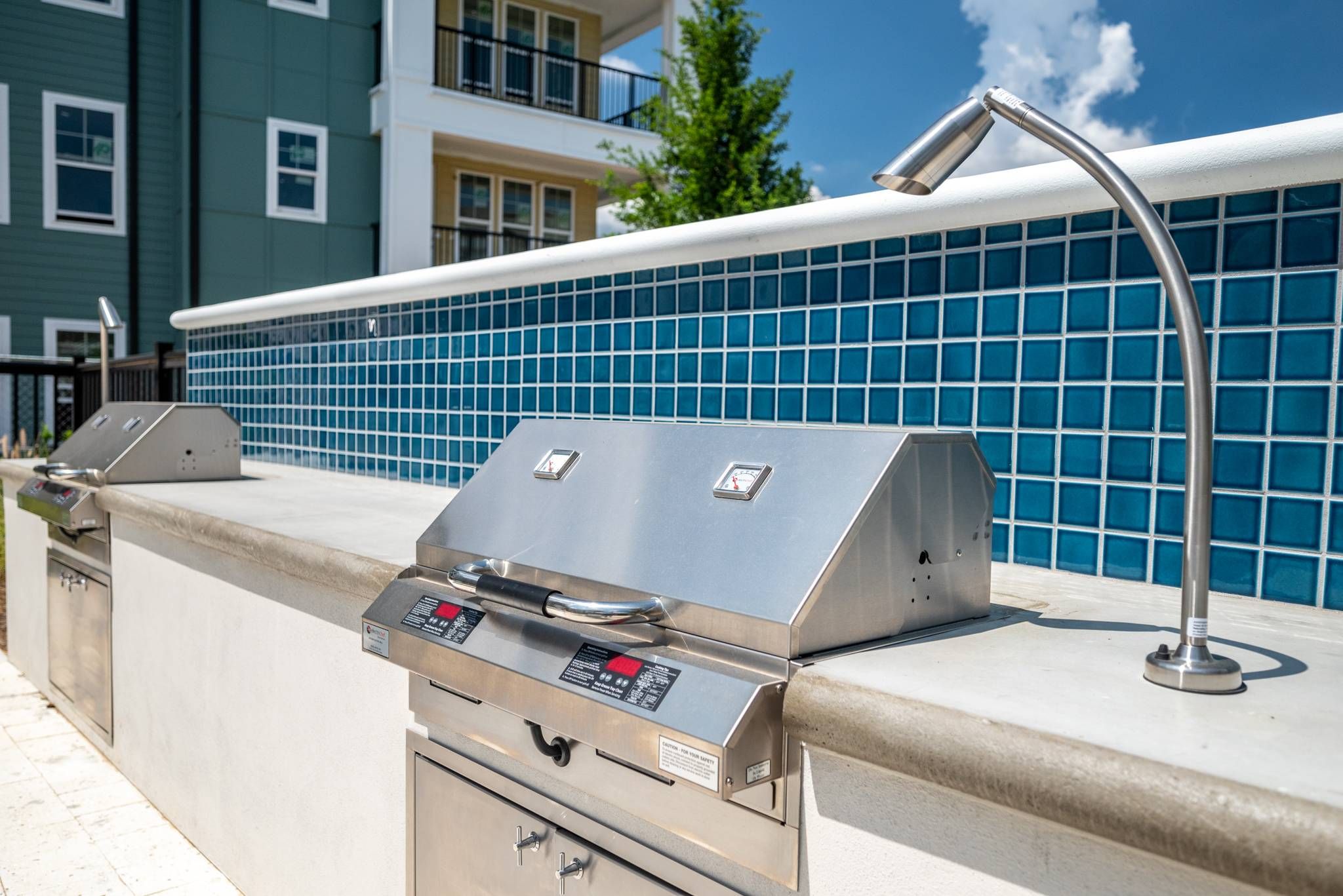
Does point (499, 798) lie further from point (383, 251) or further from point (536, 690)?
point (383, 251)

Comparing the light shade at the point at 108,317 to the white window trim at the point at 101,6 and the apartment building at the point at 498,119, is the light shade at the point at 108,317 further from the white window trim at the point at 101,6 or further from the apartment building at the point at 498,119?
the white window trim at the point at 101,6

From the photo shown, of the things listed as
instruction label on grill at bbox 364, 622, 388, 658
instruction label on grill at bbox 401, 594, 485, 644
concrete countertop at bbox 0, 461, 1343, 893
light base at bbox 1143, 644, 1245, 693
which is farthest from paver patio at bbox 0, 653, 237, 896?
light base at bbox 1143, 644, 1245, 693

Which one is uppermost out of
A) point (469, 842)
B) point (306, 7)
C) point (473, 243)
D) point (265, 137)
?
point (306, 7)

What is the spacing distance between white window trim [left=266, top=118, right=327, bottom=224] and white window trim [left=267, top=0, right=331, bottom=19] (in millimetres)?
1220

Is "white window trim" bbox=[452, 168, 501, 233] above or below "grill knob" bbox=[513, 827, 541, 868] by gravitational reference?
above

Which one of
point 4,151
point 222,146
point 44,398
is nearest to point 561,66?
point 222,146

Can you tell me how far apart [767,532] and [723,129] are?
9.95m

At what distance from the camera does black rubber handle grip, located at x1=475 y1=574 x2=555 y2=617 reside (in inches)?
50.5

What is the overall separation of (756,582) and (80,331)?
1140 centimetres

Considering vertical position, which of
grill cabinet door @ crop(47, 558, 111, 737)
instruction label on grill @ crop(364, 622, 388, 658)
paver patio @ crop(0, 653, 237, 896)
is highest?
instruction label on grill @ crop(364, 622, 388, 658)

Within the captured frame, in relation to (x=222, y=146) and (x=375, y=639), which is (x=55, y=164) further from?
(x=375, y=639)

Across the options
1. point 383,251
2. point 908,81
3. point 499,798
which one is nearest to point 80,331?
point 383,251

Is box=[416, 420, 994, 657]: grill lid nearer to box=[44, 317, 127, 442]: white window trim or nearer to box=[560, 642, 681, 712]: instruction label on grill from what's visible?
box=[560, 642, 681, 712]: instruction label on grill

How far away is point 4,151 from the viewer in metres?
9.62
